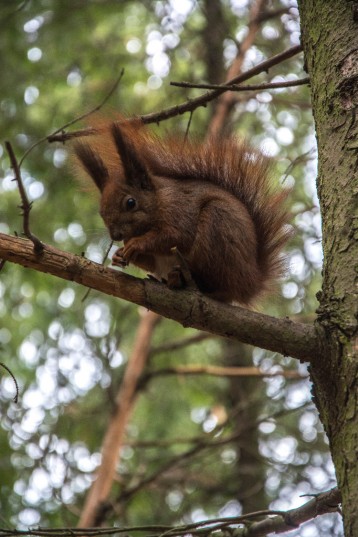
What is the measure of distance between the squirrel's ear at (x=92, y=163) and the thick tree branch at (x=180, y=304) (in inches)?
38.0

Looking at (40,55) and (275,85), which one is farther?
(40,55)

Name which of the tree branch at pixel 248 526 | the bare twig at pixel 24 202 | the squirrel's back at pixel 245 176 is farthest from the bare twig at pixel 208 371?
the bare twig at pixel 24 202

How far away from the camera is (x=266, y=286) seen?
282 centimetres

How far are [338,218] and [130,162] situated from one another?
3.86 ft

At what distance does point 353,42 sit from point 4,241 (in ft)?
3.85

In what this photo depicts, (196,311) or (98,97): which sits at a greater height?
(98,97)

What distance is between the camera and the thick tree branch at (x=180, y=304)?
185cm

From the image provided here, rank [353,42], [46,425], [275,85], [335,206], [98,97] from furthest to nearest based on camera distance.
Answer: [98,97] → [46,425] → [275,85] → [353,42] → [335,206]

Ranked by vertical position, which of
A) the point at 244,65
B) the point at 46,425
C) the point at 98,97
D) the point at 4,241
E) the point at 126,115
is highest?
the point at 244,65

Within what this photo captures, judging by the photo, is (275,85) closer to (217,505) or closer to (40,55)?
(40,55)

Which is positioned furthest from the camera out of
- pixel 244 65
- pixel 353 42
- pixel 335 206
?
pixel 244 65

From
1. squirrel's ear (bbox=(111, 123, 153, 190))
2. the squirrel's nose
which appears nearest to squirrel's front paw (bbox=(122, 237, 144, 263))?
the squirrel's nose

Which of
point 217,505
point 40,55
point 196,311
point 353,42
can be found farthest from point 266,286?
point 40,55

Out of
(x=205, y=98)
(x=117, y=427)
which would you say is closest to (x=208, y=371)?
(x=117, y=427)
